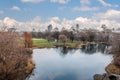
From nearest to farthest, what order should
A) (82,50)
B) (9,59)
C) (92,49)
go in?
(9,59) → (82,50) → (92,49)

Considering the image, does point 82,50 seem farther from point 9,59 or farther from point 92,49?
point 9,59

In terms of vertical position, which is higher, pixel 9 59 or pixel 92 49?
pixel 9 59

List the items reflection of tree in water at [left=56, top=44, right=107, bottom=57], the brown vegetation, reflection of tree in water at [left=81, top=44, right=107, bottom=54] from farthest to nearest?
1. reflection of tree in water at [left=81, top=44, right=107, bottom=54]
2. reflection of tree in water at [left=56, top=44, right=107, bottom=57]
3. the brown vegetation

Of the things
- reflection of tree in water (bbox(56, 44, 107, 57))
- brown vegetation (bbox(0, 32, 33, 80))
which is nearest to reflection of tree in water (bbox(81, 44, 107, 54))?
reflection of tree in water (bbox(56, 44, 107, 57))

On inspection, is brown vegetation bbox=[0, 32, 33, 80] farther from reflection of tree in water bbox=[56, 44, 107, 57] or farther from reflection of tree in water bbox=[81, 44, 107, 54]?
reflection of tree in water bbox=[81, 44, 107, 54]

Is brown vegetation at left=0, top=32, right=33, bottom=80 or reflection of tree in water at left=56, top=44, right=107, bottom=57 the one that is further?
reflection of tree in water at left=56, top=44, right=107, bottom=57

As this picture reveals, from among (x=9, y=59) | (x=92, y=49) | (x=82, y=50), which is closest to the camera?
(x=9, y=59)

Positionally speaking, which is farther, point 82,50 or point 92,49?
point 92,49

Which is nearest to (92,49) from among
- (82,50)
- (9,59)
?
(82,50)

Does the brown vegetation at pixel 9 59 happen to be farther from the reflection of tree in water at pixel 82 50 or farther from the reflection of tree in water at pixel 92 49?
the reflection of tree in water at pixel 92 49

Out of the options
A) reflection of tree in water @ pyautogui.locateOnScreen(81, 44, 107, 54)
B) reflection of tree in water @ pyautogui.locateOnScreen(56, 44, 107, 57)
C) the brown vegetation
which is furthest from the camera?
reflection of tree in water @ pyautogui.locateOnScreen(81, 44, 107, 54)

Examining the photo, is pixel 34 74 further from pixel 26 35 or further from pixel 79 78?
pixel 26 35

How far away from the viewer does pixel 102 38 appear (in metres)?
181

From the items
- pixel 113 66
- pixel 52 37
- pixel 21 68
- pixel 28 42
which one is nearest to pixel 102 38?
pixel 52 37
